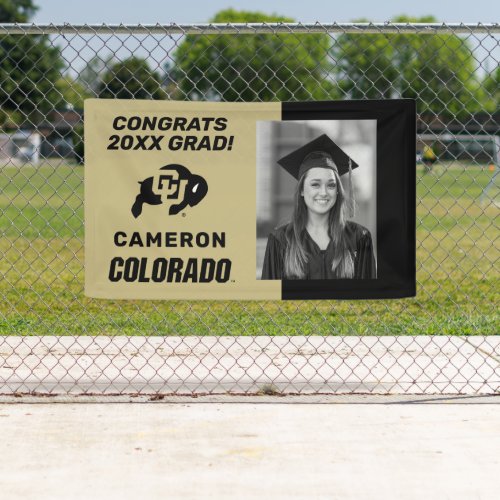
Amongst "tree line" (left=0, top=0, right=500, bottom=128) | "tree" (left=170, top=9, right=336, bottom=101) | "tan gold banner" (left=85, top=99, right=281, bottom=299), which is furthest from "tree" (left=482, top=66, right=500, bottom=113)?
"tree" (left=170, top=9, right=336, bottom=101)

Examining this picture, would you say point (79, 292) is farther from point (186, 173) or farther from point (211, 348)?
point (186, 173)

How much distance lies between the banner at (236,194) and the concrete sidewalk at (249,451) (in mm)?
687

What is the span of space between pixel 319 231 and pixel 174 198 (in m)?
A: 0.80

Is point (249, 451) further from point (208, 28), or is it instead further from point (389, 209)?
point (208, 28)

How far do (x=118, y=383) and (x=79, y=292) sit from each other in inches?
176

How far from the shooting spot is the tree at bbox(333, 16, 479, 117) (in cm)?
692

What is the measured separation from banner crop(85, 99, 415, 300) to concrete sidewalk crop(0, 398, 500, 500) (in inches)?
27.1

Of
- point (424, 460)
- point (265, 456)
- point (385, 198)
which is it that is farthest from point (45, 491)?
point (385, 198)

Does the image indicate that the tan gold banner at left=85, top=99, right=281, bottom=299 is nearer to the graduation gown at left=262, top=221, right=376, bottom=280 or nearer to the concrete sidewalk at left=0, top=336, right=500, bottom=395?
the graduation gown at left=262, top=221, right=376, bottom=280

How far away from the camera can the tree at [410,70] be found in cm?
692

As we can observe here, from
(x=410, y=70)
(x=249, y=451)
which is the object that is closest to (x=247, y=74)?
(x=410, y=70)

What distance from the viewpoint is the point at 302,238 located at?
5.39 metres

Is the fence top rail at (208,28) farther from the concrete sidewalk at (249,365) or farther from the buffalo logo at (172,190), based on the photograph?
the concrete sidewalk at (249,365)

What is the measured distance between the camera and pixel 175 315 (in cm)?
853
